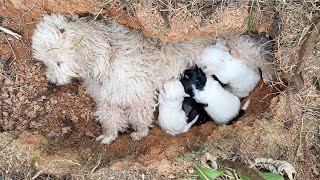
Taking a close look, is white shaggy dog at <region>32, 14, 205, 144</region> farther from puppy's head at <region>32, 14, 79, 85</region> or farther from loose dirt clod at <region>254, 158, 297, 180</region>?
loose dirt clod at <region>254, 158, 297, 180</region>

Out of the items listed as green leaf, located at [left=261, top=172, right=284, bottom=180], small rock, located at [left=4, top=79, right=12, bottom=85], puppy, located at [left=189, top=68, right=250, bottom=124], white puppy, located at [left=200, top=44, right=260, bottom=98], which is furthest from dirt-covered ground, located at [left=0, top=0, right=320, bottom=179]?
→ small rock, located at [left=4, top=79, right=12, bottom=85]

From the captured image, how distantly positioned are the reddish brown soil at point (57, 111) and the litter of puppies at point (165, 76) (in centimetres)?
13

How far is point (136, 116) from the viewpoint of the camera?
4.97 metres

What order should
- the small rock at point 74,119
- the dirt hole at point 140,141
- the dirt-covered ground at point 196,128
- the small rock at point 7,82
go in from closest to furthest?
the dirt-covered ground at point 196,128 < the dirt hole at point 140,141 < the small rock at point 7,82 < the small rock at point 74,119

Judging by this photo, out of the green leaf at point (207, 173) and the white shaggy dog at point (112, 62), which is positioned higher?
the white shaggy dog at point (112, 62)

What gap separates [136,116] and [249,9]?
151cm

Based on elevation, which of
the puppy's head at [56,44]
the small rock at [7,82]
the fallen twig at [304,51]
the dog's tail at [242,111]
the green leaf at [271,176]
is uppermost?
the puppy's head at [56,44]

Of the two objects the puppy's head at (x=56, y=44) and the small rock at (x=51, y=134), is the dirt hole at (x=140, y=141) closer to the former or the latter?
the small rock at (x=51, y=134)

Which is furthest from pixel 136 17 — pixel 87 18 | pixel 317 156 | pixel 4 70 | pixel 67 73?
pixel 317 156

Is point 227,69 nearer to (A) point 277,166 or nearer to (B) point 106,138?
(A) point 277,166

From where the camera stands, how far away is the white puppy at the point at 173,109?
479 cm

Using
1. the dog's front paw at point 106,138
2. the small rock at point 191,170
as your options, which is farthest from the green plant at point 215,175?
the dog's front paw at point 106,138

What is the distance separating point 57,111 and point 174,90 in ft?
4.01

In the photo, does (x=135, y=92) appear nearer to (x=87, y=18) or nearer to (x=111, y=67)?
(x=111, y=67)
